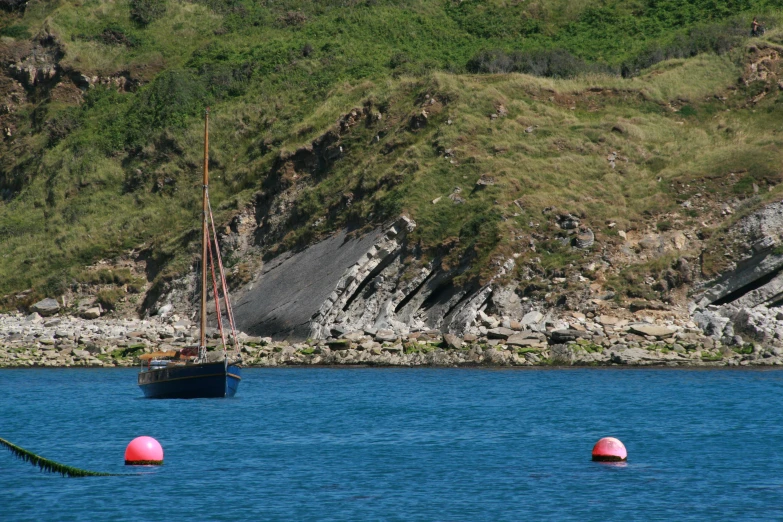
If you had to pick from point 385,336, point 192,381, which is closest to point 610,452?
point 192,381

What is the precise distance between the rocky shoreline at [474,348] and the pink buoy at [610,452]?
21944mm

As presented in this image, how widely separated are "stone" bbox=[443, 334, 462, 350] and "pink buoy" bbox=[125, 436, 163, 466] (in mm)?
24910

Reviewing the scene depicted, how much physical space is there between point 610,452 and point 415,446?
19.2 ft

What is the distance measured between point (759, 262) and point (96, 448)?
114 ft

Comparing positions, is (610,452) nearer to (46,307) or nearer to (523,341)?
(523,341)

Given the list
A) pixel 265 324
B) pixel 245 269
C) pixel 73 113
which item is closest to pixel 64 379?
pixel 265 324

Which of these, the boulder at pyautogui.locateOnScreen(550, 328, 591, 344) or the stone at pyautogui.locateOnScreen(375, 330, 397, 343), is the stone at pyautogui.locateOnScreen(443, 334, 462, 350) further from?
the boulder at pyautogui.locateOnScreen(550, 328, 591, 344)

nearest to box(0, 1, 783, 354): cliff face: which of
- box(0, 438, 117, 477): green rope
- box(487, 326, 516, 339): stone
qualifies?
box(487, 326, 516, 339): stone

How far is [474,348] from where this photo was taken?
51.0 m

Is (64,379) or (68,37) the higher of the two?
(68,37)

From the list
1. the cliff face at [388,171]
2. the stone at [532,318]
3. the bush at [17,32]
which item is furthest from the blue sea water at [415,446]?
the bush at [17,32]

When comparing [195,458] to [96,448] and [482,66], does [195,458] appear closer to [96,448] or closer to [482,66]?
[96,448]

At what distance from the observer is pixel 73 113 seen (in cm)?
8931

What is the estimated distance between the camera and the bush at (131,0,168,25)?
99.2 m
